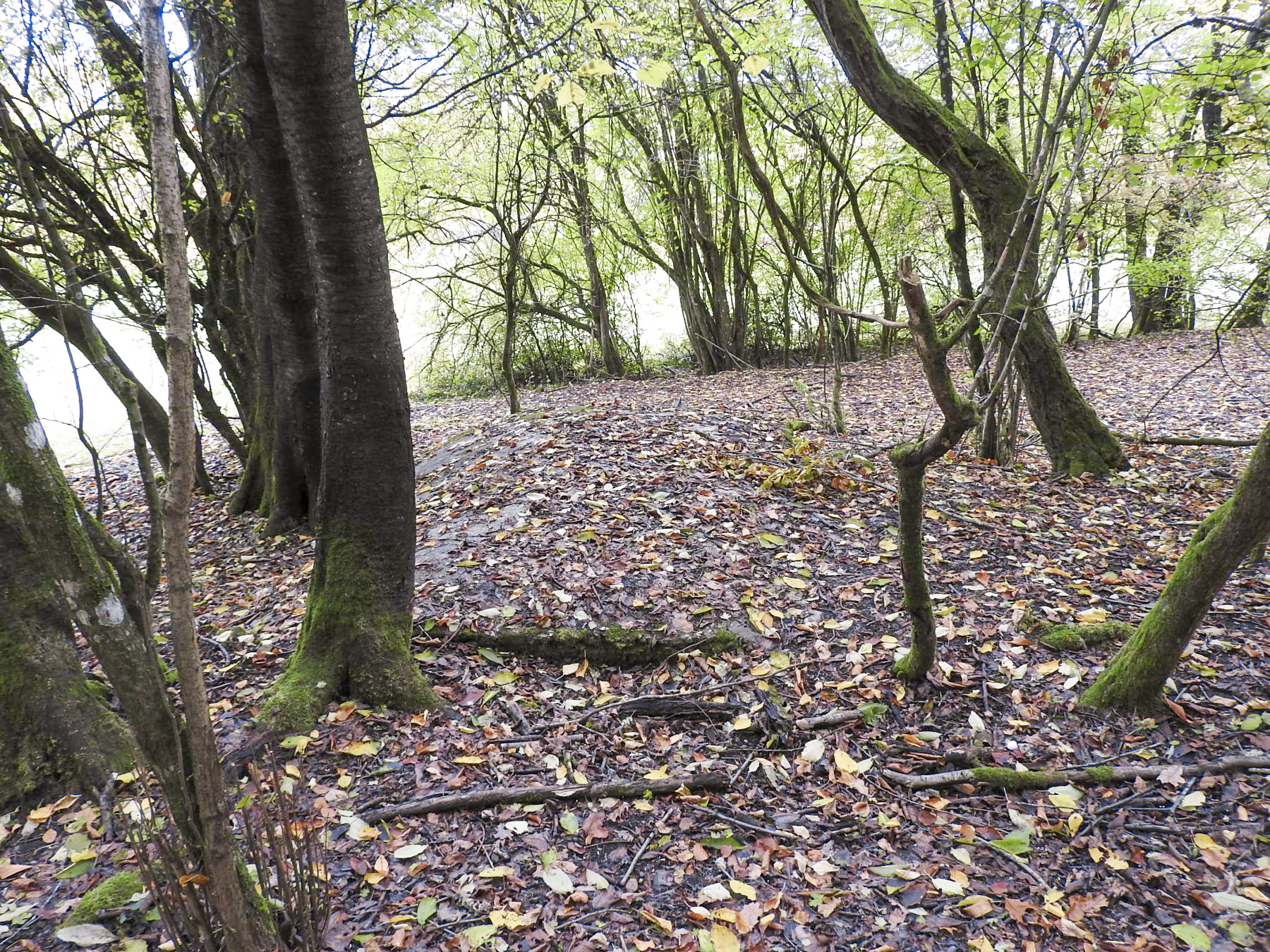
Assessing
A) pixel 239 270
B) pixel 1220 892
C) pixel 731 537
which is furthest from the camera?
pixel 239 270

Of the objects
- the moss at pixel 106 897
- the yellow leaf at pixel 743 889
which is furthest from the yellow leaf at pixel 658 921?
the moss at pixel 106 897

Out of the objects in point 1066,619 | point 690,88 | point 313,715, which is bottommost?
point 1066,619

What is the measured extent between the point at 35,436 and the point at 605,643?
2.49 meters

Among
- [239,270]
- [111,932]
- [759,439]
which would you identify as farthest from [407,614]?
[239,270]

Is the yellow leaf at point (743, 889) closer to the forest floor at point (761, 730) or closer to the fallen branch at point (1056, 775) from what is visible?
the forest floor at point (761, 730)

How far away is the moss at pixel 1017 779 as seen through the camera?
2.71 metres

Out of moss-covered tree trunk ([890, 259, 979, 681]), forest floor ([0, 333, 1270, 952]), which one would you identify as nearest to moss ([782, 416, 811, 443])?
forest floor ([0, 333, 1270, 952])

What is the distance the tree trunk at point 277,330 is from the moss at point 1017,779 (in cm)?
355

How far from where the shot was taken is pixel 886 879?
7.76ft

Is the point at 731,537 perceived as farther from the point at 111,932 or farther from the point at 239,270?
the point at 239,270

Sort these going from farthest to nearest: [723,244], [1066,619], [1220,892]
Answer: [723,244] → [1066,619] → [1220,892]

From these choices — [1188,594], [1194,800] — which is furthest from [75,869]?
[1188,594]

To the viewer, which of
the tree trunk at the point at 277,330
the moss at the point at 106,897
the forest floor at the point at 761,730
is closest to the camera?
the moss at the point at 106,897

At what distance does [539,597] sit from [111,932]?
2206mm
